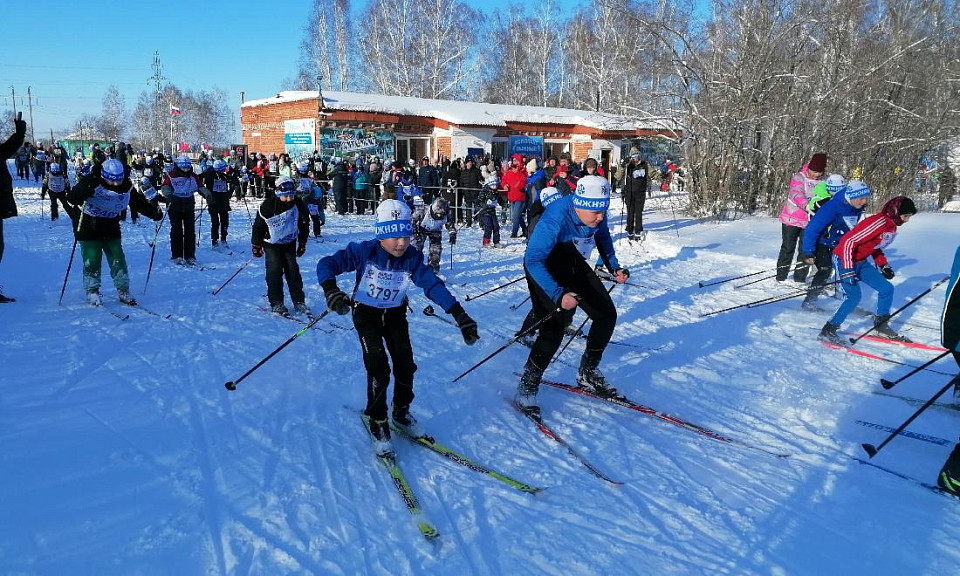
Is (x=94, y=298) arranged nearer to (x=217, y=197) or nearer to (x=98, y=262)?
(x=98, y=262)

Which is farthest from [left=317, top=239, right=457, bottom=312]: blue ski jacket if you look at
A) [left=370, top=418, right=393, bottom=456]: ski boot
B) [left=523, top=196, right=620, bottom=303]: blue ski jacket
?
[left=370, top=418, right=393, bottom=456]: ski boot

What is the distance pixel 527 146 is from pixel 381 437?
81.7ft

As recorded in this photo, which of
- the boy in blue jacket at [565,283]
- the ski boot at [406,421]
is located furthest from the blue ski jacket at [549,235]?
the ski boot at [406,421]

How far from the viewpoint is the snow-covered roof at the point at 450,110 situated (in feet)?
68.0

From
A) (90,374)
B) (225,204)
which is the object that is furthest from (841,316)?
(225,204)

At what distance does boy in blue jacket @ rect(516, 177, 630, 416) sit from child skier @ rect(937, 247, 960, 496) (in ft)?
6.20

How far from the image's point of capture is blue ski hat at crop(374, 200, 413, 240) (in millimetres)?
3273

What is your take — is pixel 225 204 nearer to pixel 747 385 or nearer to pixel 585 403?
pixel 585 403

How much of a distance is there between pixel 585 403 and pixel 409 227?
1965mm

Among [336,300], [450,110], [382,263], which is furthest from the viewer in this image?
[450,110]

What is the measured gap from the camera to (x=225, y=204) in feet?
34.4

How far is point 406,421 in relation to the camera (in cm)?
363

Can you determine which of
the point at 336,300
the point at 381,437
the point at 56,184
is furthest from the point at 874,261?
the point at 56,184

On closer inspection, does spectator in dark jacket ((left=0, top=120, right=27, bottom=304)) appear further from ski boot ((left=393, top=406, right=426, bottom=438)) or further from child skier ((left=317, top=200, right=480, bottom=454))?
ski boot ((left=393, top=406, right=426, bottom=438))
